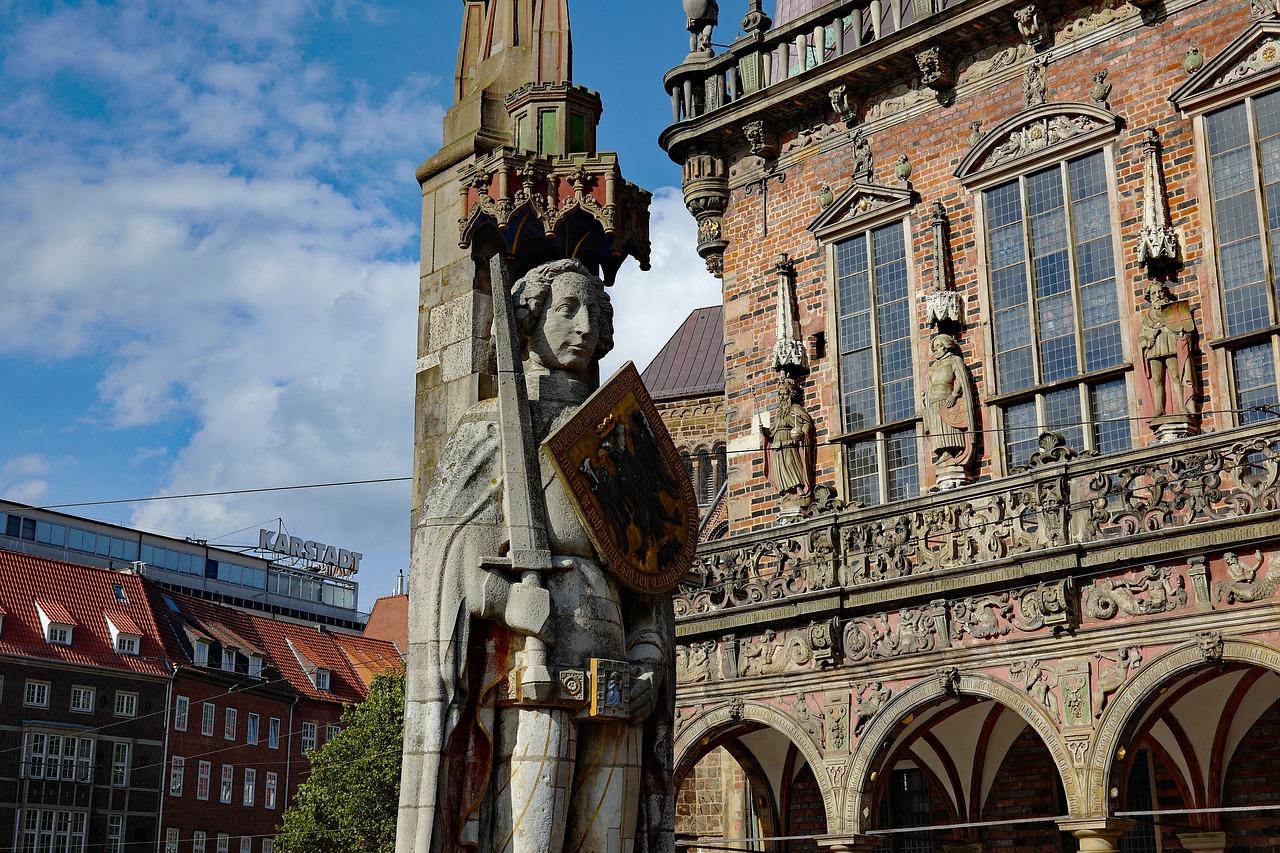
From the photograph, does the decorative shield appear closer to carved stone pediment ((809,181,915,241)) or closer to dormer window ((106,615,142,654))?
carved stone pediment ((809,181,915,241))

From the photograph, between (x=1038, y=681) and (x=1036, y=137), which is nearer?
(x=1038, y=681)

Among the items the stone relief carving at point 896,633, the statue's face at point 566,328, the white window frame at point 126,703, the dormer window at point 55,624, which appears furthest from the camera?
the white window frame at point 126,703

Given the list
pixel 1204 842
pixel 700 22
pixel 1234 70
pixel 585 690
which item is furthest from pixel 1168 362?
pixel 585 690

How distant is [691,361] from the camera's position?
42.1 metres

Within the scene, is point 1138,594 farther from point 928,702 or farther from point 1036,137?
point 1036,137

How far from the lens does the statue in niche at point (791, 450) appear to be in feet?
66.4

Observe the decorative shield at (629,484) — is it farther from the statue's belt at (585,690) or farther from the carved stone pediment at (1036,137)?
the carved stone pediment at (1036,137)

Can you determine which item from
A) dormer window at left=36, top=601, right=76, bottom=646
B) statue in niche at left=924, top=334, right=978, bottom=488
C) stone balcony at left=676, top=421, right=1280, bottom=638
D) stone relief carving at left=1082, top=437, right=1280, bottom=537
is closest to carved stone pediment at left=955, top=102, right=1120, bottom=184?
statue in niche at left=924, top=334, right=978, bottom=488

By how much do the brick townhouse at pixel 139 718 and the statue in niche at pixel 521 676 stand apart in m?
40.9

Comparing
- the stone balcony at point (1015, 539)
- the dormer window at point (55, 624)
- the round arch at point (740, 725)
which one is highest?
the dormer window at point (55, 624)

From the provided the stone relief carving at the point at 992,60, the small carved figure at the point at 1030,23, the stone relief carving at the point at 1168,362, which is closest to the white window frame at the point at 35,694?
the stone relief carving at the point at 992,60

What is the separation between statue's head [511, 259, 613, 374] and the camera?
7219 millimetres

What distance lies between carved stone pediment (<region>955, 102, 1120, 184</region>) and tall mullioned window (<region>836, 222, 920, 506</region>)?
4.44 ft

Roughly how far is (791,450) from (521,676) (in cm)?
1403
